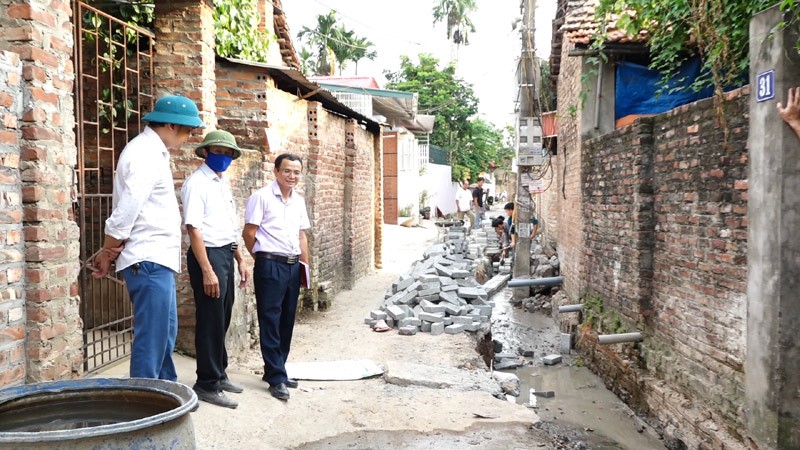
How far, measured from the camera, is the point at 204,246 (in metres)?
4.05

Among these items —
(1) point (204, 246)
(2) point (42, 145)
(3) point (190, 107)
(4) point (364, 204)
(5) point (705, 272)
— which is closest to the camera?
(2) point (42, 145)

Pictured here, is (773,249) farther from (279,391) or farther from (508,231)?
A: (508,231)

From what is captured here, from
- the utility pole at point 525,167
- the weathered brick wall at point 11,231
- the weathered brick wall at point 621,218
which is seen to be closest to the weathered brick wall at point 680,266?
the weathered brick wall at point 621,218

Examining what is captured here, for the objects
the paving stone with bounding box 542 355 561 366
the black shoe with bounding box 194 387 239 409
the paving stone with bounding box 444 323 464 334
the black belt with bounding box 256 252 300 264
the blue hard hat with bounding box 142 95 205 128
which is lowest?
the paving stone with bounding box 542 355 561 366

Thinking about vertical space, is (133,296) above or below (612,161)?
below

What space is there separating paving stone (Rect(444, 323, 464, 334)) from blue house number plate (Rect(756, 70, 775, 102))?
4.33 meters

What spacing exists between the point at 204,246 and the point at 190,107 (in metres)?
0.94

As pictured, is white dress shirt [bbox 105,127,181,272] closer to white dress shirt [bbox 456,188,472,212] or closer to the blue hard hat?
the blue hard hat

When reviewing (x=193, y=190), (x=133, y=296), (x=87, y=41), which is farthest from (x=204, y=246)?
(x=87, y=41)

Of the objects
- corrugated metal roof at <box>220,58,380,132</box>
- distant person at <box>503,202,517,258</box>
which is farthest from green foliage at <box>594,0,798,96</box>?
distant person at <box>503,202,517,258</box>

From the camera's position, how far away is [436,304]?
802cm

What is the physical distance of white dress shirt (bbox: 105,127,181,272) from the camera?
10.6ft

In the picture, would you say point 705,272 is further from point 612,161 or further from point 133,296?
point 133,296

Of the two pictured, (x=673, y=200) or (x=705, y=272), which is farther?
(x=673, y=200)
